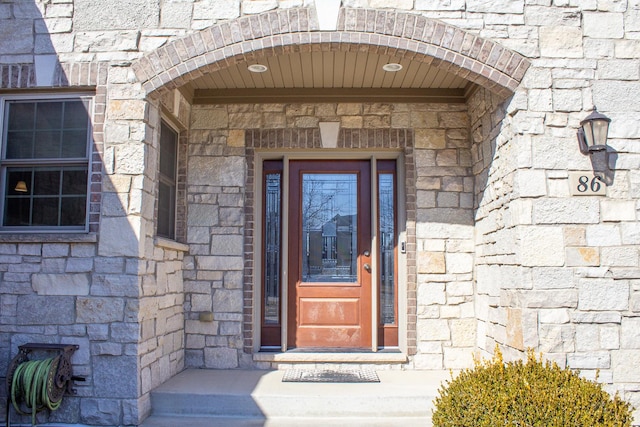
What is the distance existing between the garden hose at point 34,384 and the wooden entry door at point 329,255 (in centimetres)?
203

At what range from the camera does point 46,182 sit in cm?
397

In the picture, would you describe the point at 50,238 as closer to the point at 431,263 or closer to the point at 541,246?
the point at 431,263

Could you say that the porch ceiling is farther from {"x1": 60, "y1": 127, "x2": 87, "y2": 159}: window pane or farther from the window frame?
{"x1": 60, "y1": 127, "x2": 87, "y2": 159}: window pane

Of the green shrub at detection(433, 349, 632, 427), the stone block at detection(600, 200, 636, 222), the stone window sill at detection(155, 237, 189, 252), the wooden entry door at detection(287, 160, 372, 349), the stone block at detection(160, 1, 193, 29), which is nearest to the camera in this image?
the green shrub at detection(433, 349, 632, 427)

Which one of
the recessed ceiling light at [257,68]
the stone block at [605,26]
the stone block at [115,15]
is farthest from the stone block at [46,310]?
the stone block at [605,26]

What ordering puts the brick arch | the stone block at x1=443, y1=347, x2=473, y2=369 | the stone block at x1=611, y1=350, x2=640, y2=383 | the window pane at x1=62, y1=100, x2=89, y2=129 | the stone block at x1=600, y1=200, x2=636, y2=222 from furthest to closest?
the stone block at x1=443, y1=347, x2=473, y2=369
the window pane at x1=62, y1=100, x2=89, y2=129
the brick arch
the stone block at x1=600, y1=200, x2=636, y2=222
the stone block at x1=611, y1=350, x2=640, y2=383

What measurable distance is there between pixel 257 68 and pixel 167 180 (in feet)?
4.03

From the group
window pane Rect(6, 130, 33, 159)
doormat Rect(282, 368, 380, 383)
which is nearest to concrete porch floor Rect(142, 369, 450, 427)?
doormat Rect(282, 368, 380, 383)

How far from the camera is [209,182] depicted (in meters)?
4.83

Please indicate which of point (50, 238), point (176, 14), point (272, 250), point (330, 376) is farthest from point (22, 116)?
point (330, 376)

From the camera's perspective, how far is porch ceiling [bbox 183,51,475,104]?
14.3 ft

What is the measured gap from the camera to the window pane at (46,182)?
156 inches

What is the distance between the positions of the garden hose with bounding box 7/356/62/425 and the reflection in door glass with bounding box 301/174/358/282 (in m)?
2.24

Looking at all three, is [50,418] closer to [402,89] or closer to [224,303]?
[224,303]
